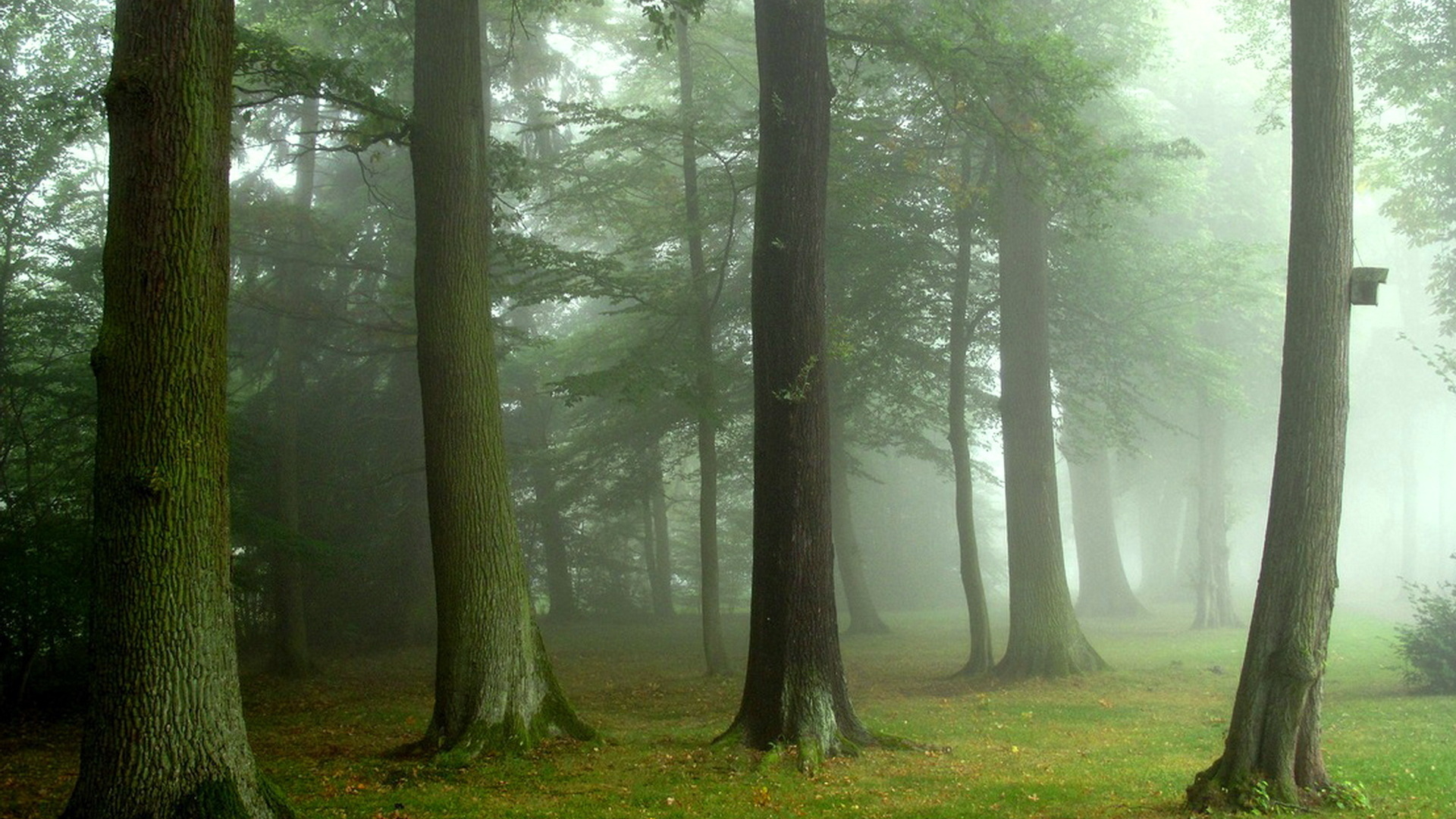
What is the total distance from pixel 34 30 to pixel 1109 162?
1567 centimetres

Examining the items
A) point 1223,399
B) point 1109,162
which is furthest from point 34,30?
point 1223,399

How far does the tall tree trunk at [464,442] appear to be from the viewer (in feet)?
30.4

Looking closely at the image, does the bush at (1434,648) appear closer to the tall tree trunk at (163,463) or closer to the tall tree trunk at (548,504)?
the tall tree trunk at (163,463)

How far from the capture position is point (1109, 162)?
14359mm

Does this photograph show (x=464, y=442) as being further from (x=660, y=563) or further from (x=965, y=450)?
(x=660, y=563)

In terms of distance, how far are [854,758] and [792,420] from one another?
296 cm

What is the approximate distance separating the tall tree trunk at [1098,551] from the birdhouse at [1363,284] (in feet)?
71.2

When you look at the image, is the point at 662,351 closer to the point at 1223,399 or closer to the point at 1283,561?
the point at 1283,561

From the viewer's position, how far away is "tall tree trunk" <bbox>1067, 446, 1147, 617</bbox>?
29.4 m

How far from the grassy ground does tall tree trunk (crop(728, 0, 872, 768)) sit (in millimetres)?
563

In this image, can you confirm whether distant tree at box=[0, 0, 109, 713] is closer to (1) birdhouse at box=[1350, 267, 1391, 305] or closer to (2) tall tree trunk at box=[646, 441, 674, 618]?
(1) birdhouse at box=[1350, 267, 1391, 305]

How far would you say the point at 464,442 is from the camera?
956 cm

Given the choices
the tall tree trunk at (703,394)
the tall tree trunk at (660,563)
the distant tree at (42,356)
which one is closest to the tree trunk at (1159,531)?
the tall tree trunk at (660,563)

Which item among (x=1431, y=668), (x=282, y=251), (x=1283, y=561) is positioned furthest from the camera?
(x=282, y=251)
